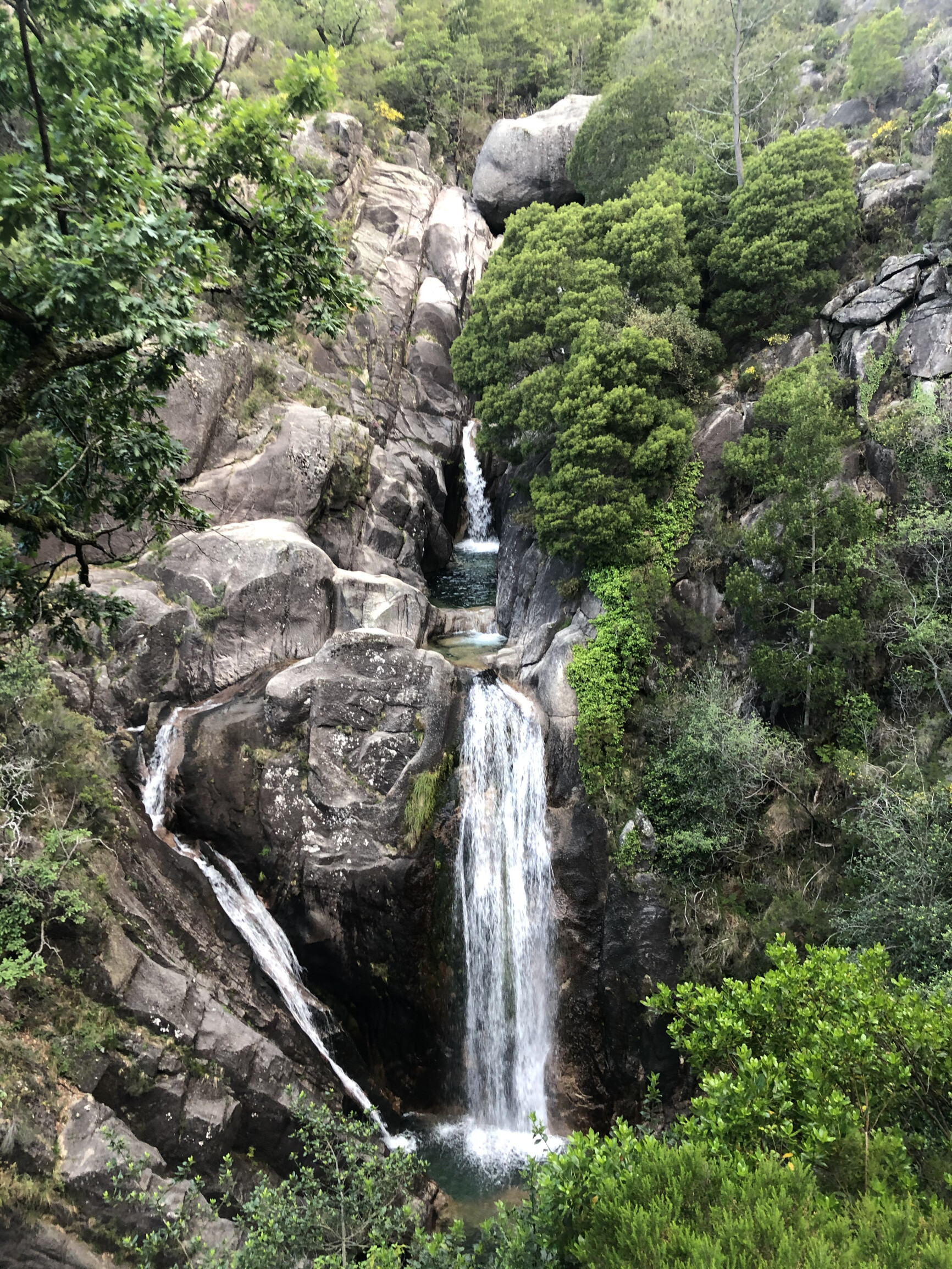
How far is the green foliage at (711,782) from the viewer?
1234 cm

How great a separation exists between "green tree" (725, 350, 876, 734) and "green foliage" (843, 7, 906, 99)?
51.5 ft

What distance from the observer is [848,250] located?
54.5ft

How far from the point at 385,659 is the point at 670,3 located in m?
29.3

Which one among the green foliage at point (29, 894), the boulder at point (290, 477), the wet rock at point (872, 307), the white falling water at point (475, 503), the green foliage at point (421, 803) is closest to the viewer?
the green foliage at point (29, 894)

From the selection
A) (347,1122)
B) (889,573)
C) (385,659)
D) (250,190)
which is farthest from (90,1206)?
(250,190)

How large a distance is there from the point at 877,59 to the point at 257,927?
30276 millimetres

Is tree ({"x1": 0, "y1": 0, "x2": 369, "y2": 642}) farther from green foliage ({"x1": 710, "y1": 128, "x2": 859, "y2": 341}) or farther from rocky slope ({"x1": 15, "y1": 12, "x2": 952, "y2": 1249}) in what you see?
green foliage ({"x1": 710, "y1": 128, "x2": 859, "y2": 341})

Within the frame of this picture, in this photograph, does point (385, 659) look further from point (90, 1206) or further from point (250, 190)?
point (250, 190)

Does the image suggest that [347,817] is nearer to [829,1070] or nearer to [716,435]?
[829,1070]

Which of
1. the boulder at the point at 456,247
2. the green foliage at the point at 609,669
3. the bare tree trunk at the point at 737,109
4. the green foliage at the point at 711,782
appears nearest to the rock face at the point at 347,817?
the green foliage at the point at 609,669

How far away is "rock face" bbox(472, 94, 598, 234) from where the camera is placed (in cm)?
2767

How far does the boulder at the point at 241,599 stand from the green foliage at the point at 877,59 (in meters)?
23.2

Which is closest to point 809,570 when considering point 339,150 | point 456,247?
point 456,247

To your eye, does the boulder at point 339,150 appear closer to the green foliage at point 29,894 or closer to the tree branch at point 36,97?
the tree branch at point 36,97
